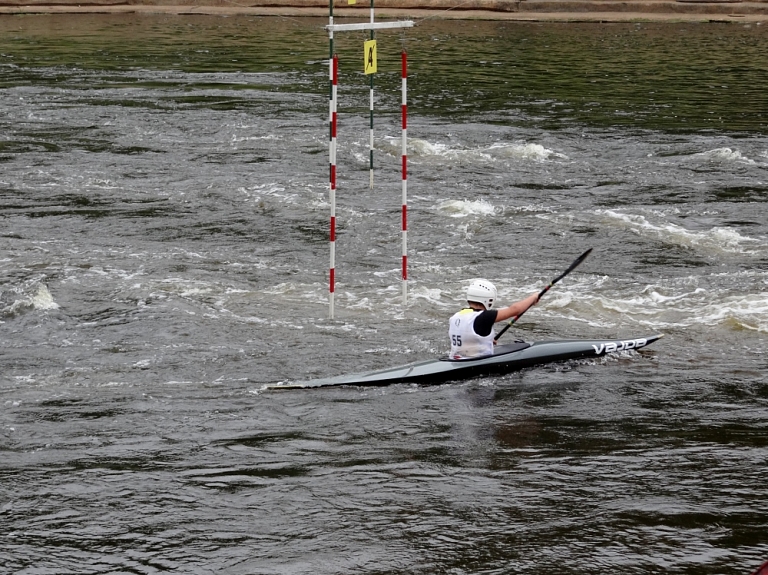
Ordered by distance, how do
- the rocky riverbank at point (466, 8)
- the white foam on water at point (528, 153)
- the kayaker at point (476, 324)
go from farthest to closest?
1. the rocky riverbank at point (466, 8)
2. the white foam on water at point (528, 153)
3. the kayaker at point (476, 324)

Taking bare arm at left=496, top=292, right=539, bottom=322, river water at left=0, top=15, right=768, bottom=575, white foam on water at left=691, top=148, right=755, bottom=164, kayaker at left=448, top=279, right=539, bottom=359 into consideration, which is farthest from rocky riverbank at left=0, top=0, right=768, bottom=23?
kayaker at left=448, top=279, right=539, bottom=359

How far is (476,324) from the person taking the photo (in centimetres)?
813

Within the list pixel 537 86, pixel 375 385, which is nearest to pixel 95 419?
pixel 375 385

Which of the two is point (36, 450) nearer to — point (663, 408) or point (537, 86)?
point (663, 408)

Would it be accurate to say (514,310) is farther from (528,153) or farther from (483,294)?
(528,153)

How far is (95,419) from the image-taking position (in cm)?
727

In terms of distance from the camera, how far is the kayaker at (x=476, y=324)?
813 cm

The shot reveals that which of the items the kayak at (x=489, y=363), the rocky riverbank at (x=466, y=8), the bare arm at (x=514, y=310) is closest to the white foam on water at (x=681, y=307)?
the kayak at (x=489, y=363)

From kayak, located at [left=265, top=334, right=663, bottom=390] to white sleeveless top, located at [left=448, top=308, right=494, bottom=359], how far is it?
0.07 metres

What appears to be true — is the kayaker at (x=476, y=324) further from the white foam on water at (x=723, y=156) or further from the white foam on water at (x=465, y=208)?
the white foam on water at (x=723, y=156)

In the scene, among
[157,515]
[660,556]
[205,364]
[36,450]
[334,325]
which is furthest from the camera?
[334,325]

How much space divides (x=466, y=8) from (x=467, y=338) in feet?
93.0

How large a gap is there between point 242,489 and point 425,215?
7.55m

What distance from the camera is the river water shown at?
5.68 m
